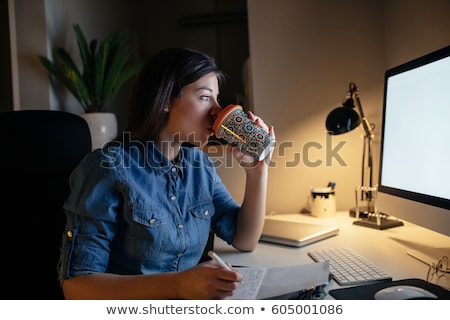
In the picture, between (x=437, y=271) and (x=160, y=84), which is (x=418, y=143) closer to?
(x=437, y=271)

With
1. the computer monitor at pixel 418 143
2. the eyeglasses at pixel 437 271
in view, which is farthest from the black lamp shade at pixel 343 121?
the eyeglasses at pixel 437 271

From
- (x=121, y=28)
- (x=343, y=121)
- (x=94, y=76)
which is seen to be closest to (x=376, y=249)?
(x=343, y=121)

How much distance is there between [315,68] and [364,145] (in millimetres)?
332

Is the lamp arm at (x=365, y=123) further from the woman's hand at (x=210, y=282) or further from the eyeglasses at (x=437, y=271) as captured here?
the woman's hand at (x=210, y=282)

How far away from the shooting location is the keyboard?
698 mm

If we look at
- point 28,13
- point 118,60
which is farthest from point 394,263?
point 28,13

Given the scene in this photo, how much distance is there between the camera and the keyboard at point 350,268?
0.70 metres

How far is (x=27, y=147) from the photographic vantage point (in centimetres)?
90

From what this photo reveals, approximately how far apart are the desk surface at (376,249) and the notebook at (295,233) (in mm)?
14

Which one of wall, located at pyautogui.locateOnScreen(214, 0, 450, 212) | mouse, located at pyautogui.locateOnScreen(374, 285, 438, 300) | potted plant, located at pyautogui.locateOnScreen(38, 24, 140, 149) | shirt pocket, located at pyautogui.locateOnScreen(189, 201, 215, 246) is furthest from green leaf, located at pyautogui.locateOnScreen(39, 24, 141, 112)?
mouse, located at pyautogui.locateOnScreen(374, 285, 438, 300)

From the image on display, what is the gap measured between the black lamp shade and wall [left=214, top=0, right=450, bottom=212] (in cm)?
19

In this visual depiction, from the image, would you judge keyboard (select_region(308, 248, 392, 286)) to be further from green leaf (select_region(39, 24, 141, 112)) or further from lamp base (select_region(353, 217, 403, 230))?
green leaf (select_region(39, 24, 141, 112))

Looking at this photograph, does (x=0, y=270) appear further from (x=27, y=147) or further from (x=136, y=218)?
(x=136, y=218)
